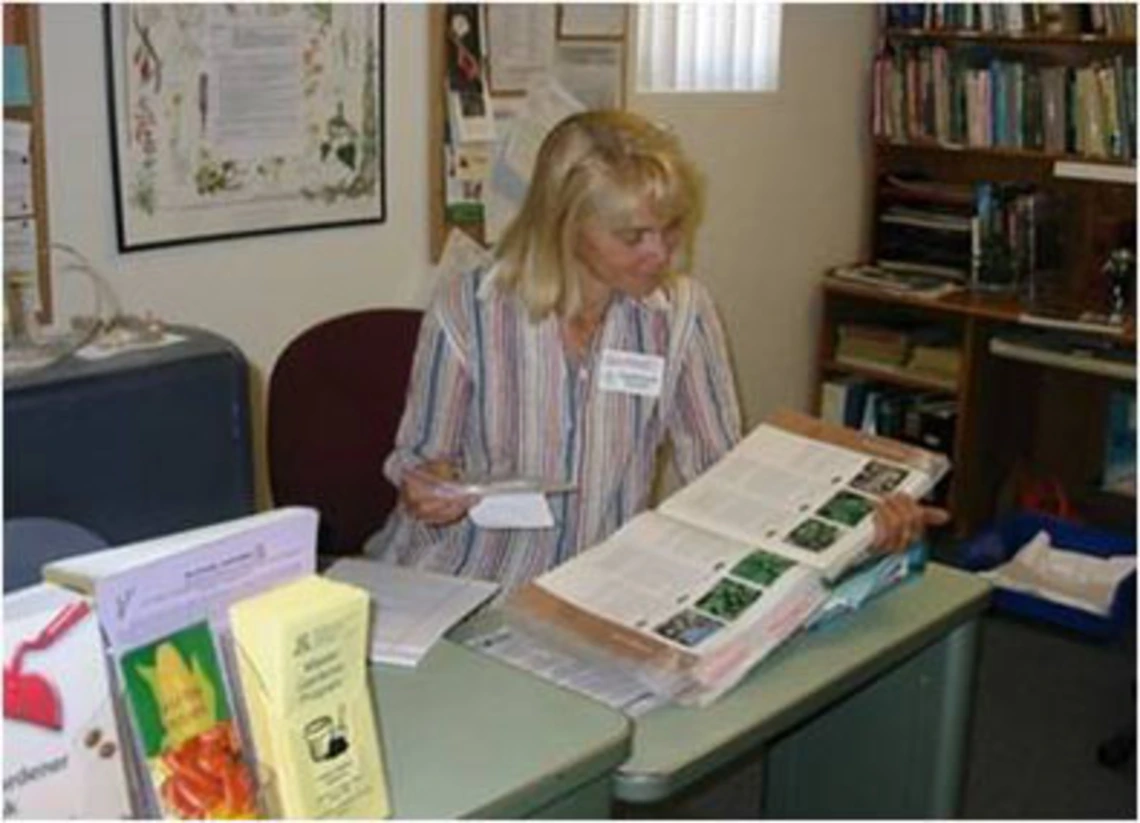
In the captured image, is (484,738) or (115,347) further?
(115,347)

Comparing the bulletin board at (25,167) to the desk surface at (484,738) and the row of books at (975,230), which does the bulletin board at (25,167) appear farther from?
the row of books at (975,230)

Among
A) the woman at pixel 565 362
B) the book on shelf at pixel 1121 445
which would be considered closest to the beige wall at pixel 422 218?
the woman at pixel 565 362

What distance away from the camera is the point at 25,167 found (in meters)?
2.52

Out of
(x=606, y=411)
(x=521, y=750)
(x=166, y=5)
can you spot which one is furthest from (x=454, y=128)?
(x=521, y=750)

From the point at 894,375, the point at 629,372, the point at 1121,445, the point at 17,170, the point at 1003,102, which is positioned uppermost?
the point at 1003,102

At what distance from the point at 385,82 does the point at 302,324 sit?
1.72 feet

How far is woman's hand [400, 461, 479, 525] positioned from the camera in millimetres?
2027

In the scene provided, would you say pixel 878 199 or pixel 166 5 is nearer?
pixel 166 5

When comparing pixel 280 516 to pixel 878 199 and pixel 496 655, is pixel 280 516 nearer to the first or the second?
pixel 496 655

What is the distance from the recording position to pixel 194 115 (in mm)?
2762

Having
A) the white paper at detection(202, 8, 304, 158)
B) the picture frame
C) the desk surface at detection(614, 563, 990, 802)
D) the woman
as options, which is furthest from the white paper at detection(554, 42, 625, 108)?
the desk surface at detection(614, 563, 990, 802)

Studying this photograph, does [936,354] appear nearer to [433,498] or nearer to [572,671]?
[433,498]

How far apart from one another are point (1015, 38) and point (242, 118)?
224 centimetres

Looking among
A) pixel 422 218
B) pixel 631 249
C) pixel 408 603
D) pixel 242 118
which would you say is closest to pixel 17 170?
pixel 242 118
